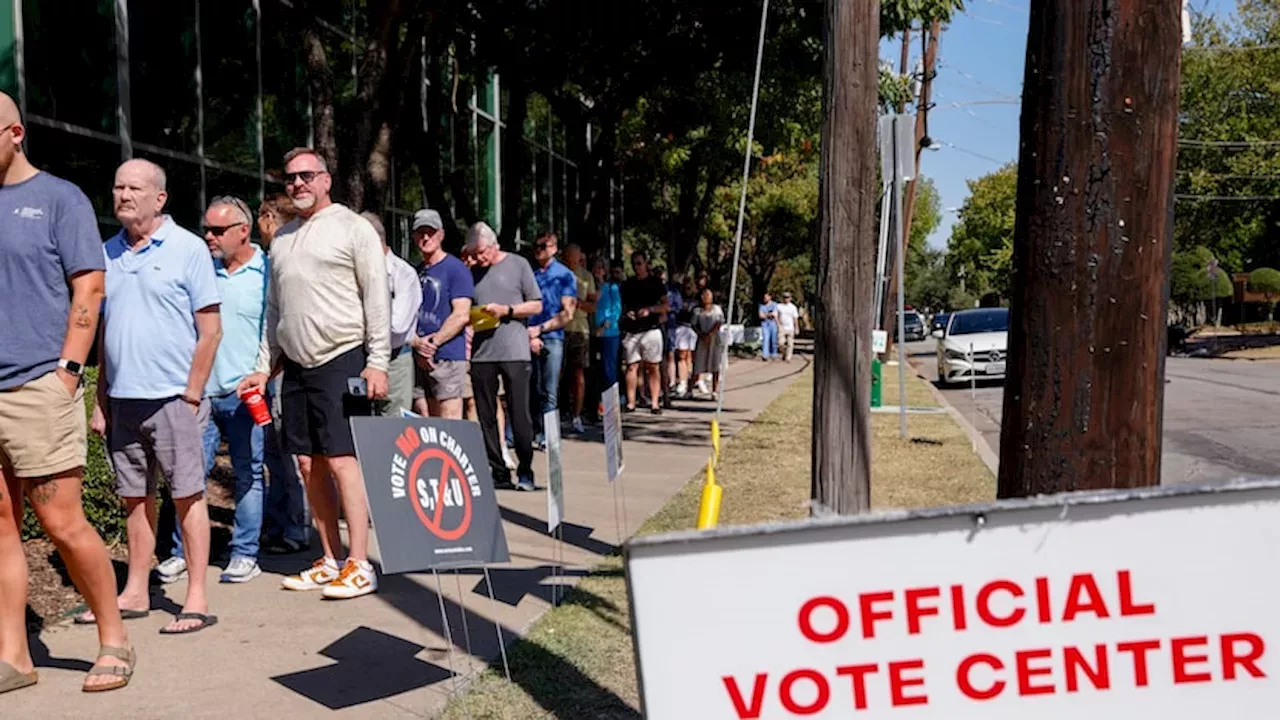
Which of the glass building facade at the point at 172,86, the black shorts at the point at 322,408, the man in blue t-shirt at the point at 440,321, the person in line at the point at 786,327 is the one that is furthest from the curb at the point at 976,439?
the person in line at the point at 786,327

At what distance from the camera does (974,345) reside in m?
24.6

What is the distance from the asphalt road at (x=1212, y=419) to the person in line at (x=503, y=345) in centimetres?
345

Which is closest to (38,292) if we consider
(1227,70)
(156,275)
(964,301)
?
(156,275)

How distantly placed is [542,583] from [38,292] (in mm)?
2893

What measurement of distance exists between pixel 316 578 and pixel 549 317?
17.8 feet

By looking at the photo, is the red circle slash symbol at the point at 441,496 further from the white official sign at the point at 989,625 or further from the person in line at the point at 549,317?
the person in line at the point at 549,317

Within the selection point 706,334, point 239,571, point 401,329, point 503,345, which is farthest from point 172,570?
A: point 706,334

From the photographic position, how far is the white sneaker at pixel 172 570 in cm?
675

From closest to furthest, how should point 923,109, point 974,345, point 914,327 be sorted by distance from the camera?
1. point 974,345
2. point 923,109
3. point 914,327

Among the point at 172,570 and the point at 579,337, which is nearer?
the point at 172,570

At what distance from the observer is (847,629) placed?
2.51 m

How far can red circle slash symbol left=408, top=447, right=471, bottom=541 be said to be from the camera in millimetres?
4797

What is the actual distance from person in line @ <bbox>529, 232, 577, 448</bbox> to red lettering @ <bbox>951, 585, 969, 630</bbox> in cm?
844

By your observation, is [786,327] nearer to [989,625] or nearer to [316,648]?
[316,648]
